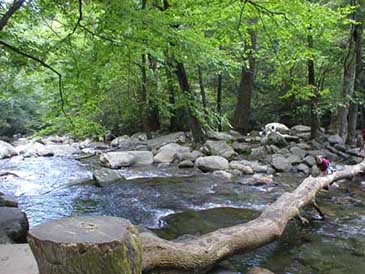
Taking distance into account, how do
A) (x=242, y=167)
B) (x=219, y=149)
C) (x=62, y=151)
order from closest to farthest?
(x=242, y=167) < (x=219, y=149) < (x=62, y=151)

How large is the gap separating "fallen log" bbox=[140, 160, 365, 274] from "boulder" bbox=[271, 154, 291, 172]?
Result: 505 centimetres

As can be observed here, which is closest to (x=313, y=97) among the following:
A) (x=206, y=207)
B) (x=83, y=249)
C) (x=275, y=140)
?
(x=275, y=140)

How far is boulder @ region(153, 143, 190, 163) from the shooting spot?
1132 centimetres

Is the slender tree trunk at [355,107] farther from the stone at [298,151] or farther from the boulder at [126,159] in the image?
the boulder at [126,159]

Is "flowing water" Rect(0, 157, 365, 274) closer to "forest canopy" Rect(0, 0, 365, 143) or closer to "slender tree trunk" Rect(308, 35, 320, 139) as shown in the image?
"forest canopy" Rect(0, 0, 365, 143)

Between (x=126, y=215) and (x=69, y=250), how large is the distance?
4.20 metres

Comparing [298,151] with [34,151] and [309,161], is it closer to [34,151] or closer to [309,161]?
[309,161]

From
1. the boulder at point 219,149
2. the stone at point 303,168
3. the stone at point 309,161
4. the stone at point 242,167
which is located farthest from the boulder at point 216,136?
the stone at point 303,168

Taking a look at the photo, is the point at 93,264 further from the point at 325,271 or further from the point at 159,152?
the point at 159,152

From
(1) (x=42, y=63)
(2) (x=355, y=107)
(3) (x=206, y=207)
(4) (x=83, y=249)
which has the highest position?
(1) (x=42, y=63)

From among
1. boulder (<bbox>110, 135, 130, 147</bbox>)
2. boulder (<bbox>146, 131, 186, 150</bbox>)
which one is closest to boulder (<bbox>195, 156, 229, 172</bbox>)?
boulder (<bbox>146, 131, 186, 150</bbox>)

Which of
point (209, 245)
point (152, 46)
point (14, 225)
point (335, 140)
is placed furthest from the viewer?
point (335, 140)

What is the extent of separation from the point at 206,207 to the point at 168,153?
5220 millimetres

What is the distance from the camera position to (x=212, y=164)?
9.91 m
